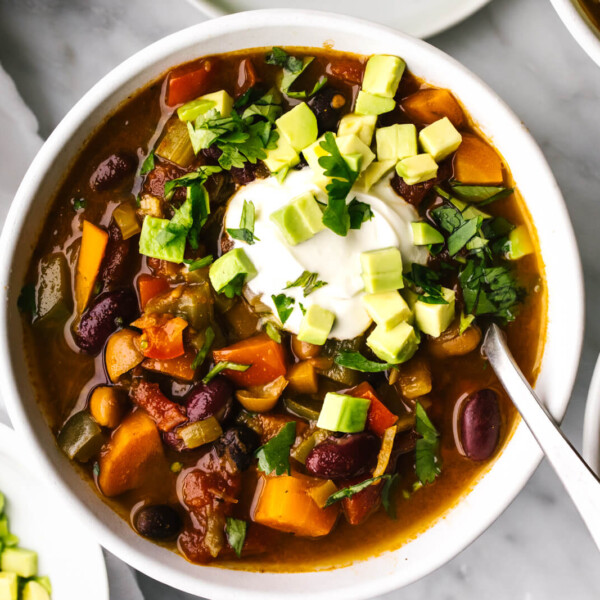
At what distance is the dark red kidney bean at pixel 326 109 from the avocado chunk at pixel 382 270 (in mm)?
430

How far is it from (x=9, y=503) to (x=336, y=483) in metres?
1.47

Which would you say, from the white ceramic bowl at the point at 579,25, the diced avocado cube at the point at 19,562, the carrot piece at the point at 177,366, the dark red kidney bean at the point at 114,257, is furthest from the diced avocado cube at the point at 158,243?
the diced avocado cube at the point at 19,562

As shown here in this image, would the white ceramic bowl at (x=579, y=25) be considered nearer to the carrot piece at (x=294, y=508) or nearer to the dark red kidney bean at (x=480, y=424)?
the dark red kidney bean at (x=480, y=424)

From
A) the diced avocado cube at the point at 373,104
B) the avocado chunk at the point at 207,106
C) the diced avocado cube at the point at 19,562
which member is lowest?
the diced avocado cube at the point at 19,562

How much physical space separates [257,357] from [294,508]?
0.50 metres

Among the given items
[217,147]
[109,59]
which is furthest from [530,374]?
[109,59]

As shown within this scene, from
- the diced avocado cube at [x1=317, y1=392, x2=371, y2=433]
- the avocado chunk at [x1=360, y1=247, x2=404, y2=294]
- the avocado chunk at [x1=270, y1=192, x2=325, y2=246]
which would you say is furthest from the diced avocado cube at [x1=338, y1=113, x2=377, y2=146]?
the diced avocado cube at [x1=317, y1=392, x2=371, y2=433]

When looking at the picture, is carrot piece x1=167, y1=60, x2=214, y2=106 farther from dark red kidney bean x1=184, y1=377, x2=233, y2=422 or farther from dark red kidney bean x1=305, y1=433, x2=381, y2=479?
dark red kidney bean x1=305, y1=433, x2=381, y2=479

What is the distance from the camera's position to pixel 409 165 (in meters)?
2.40

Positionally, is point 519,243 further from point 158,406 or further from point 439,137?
point 158,406

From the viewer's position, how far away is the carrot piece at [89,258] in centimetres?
249

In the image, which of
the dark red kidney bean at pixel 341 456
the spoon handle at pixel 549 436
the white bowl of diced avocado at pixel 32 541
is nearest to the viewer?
the spoon handle at pixel 549 436

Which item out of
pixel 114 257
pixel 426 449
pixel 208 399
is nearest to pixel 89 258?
pixel 114 257

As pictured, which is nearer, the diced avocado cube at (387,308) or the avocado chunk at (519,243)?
the diced avocado cube at (387,308)
